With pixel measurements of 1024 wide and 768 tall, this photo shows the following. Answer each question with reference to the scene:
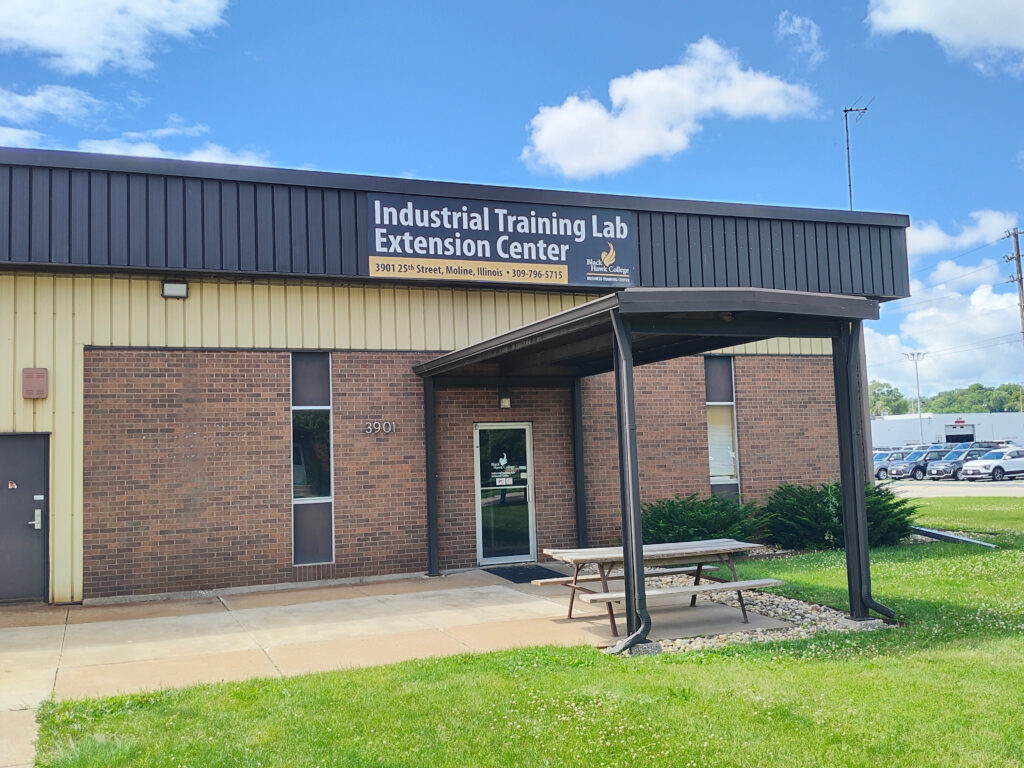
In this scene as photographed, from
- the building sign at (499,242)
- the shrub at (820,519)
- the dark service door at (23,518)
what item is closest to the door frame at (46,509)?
the dark service door at (23,518)

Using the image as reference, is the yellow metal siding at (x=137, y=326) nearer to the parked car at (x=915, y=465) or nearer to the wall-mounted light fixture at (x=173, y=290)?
the wall-mounted light fixture at (x=173, y=290)

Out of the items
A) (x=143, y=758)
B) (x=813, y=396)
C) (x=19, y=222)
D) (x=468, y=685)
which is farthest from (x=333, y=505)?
(x=813, y=396)

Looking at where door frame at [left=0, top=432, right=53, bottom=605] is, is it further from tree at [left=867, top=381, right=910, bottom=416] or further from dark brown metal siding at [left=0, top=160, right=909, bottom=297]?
tree at [left=867, top=381, right=910, bottom=416]

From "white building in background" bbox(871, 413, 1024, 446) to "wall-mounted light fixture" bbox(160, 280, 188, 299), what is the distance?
6057 cm

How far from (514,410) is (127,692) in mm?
7973

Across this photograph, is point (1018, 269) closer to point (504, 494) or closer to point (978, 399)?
point (504, 494)

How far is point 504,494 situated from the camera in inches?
545

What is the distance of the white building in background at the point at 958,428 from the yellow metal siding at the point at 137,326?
5793 cm

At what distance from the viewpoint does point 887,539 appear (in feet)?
48.8

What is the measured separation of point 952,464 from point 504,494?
116 feet

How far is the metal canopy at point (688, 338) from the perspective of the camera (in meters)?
7.90

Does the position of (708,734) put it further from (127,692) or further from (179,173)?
(179,173)

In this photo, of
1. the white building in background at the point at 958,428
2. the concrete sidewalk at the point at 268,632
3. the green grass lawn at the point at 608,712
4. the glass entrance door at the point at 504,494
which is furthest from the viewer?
the white building in background at the point at 958,428

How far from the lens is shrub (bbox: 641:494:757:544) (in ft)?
44.4
